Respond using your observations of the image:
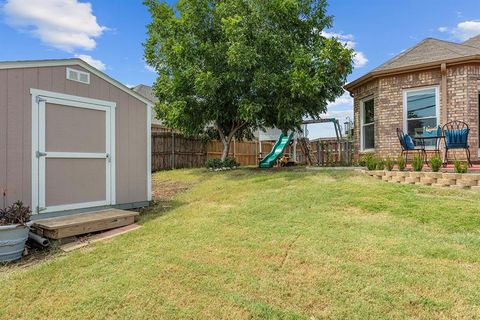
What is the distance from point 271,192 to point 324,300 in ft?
14.0

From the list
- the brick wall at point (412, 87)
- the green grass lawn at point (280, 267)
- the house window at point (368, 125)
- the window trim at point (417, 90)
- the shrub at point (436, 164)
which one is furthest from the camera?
the house window at point (368, 125)

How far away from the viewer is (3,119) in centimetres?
470

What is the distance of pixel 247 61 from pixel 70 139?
548cm

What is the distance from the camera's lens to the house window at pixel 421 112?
8797 millimetres

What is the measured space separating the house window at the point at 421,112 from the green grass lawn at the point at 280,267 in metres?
3.70

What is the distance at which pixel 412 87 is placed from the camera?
29.7ft

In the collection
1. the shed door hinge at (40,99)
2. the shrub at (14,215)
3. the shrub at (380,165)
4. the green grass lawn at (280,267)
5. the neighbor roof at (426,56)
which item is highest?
the neighbor roof at (426,56)

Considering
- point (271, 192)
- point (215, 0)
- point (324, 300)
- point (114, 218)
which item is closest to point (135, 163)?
point (114, 218)

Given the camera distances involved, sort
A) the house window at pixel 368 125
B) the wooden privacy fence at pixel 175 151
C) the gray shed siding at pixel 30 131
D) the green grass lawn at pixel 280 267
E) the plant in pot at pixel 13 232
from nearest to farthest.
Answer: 1. the green grass lawn at pixel 280 267
2. the plant in pot at pixel 13 232
3. the gray shed siding at pixel 30 131
4. the house window at pixel 368 125
5. the wooden privacy fence at pixel 175 151

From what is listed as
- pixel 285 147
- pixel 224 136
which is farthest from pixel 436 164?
pixel 224 136

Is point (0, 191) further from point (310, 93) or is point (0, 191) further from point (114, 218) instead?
point (310, 93)

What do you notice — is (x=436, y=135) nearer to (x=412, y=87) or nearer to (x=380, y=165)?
(x=412, y=87)

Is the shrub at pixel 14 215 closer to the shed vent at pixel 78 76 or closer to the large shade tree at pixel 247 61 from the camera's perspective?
the shed vent at pixel 78 76

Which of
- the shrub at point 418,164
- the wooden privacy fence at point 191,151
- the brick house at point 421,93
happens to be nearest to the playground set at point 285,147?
the wooden privacy fence at point 191,151
